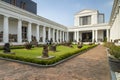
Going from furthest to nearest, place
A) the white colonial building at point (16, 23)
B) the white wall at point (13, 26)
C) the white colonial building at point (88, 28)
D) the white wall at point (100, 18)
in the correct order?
1. the white wall at point (100, 18)
2. the white colonial building at point (88, 28)
3. the white wall at point (13, 26)
4. the white colonial building at point (16, 23)

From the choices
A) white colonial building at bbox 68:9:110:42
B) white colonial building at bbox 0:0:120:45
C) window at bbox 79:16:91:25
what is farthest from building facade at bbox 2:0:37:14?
window at bbox 79:16:91:25

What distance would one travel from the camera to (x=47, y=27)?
37.6 metres

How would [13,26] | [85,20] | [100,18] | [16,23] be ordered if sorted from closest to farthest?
[13,26] → [16,23] → [85,20] → [100,18]

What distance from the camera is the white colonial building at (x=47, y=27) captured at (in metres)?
21.3

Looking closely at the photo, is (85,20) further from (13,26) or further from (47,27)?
(13,26)

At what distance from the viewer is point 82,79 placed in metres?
5.95

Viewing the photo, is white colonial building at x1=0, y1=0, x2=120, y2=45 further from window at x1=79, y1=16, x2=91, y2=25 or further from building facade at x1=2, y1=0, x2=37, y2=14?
building facade at x1=2, y1=0, x2=37, y2=14

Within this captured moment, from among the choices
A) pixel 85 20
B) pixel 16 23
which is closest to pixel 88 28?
pixel 85 20

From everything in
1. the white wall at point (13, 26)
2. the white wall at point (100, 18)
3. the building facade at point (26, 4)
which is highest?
the white wall at point (100, 18)

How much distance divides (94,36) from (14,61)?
44053 mm

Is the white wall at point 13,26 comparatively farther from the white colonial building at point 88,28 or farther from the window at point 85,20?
the window at point 85,20

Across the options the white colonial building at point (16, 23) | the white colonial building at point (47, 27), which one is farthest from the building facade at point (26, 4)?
the white colonial building at point (16, 23)

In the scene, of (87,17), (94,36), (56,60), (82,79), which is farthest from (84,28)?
(82,79)

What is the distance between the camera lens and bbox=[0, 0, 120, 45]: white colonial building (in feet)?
69.8
